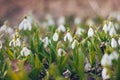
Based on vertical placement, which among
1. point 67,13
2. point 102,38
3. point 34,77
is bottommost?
point 34,77

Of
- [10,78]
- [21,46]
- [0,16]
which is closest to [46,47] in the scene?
[21,46]

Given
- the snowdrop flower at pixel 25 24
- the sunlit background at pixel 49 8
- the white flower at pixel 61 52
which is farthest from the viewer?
the sunlit background at pixel 49 8

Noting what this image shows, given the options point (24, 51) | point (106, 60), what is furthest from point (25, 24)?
point (106, 60)

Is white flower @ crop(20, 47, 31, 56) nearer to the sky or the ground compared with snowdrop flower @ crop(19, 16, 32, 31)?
nearer to the ground

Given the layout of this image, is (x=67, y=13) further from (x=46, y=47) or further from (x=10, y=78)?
(x=10, y=78)

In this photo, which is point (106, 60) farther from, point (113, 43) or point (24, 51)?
point (24, 51)

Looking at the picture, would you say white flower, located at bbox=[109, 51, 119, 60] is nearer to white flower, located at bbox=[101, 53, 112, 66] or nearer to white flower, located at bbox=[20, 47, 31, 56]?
white flower, located at bbox=[101, 53, 112, 66]

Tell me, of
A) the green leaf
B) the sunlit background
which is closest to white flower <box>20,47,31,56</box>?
the green leaf

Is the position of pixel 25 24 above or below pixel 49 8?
below

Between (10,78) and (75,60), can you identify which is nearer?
(10,78)

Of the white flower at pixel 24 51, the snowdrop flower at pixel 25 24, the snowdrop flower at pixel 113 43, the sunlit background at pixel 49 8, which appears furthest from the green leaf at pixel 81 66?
the sunlit background at pixel 49 8

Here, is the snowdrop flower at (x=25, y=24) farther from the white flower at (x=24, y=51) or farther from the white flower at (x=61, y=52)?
the white flower at (x=61, y=52)
